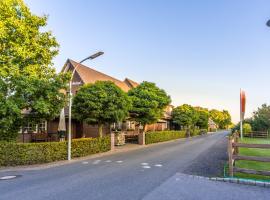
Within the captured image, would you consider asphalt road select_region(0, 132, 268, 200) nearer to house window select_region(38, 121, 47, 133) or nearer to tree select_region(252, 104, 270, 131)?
house window select_region(38, 121, 47, 133)

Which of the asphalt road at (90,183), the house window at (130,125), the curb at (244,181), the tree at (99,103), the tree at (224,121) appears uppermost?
the tree at (99,103)

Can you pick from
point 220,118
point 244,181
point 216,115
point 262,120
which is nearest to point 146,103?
point 244,181

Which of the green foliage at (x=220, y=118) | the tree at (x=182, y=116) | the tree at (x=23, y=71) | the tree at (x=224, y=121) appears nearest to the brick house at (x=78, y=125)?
the tree at (x=23, y=71)

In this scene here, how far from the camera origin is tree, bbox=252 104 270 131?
123 feet

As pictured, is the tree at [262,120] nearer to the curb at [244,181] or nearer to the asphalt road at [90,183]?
the asphalt road at [90,183]

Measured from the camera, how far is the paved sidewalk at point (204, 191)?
588 cm

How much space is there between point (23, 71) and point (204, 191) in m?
10.3

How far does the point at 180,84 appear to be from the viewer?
26906 millimetres

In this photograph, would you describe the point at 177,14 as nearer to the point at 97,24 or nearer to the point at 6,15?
the point at 97,24

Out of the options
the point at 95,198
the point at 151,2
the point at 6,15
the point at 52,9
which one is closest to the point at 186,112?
the point at 151,2

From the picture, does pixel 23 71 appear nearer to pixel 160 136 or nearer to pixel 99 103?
pixel 99 103

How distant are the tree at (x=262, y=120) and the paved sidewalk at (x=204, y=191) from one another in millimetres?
→ 35426

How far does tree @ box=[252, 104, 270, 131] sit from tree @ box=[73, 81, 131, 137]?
3010cm

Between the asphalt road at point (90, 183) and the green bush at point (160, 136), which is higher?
the asphalt road at point (90, 183)
